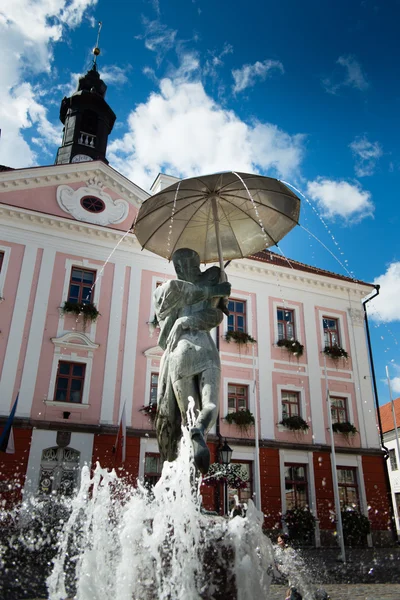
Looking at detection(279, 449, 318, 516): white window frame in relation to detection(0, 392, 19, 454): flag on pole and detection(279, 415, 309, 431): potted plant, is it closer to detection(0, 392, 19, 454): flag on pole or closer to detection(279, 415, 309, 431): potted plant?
detection(279, 415, 309, 431): potted plant

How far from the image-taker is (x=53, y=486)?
16.0 metres

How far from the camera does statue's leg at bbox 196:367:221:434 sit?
13.5ft

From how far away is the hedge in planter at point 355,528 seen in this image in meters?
17.9

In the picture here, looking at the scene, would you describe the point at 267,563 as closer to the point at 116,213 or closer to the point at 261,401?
the point at 261,401

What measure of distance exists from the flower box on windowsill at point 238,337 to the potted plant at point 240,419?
2919 millimetres

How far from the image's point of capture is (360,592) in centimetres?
857

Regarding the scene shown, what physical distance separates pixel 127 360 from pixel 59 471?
4463 mm

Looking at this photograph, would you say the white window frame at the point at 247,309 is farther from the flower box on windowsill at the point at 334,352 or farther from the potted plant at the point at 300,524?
the potted plant at the point at 300,524

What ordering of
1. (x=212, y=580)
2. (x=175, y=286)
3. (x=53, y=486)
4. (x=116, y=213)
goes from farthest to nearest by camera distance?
(x=116, y=213) < (x=53, y=486) < (x=175, y=286) < (x=212, y=580)

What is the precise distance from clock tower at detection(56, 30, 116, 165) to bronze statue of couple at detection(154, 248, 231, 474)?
67.6ft

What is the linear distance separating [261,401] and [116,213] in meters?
9.80

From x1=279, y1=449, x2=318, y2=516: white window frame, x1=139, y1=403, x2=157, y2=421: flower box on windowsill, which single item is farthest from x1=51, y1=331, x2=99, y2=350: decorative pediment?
x1=279, y1=449, x2=318, y2=516: white window frame


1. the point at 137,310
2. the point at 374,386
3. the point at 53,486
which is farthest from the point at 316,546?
the point at 137,310

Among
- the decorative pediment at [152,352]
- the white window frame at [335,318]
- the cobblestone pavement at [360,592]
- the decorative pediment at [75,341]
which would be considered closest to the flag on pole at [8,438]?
the decorative pediment at [75,341]
